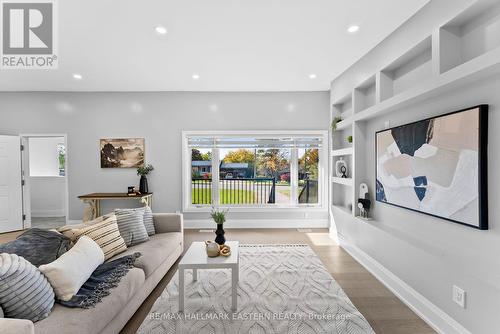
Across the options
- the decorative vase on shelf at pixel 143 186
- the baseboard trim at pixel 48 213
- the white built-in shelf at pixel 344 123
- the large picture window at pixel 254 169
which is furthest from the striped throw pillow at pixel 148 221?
the baseboard trim at pixel 48 213

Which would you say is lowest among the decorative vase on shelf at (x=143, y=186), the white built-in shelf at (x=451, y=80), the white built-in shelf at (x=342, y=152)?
the decorative vase on shelf at (x=143, y=186)

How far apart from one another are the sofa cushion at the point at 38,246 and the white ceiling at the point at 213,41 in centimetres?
212

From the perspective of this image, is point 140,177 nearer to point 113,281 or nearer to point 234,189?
point 234,189

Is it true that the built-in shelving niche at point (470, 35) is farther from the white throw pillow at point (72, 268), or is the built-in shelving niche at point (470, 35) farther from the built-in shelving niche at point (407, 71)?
the white throw pillow at point (72, 268)

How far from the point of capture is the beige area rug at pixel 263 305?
1.88 metres

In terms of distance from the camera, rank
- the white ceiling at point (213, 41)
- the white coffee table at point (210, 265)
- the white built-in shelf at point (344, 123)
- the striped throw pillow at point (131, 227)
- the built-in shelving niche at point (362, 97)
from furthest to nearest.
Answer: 1. the white built-in shelf at point (344, 123)
2. the built-in shelving niche at point (362, 97)
3. the striped throw pillow at point (131, 227)
4. the white ceiling at point (213, 41)
5. the white coffee table at point (210, 265)

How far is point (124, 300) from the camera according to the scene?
1.77 m

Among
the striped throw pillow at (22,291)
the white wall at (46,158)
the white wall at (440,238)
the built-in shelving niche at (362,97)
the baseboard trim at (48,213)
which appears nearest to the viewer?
the striped throw pillow at (22,291)

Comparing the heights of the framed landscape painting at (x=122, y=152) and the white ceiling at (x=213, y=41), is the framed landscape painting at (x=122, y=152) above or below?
below

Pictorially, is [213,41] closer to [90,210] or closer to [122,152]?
[122,152]

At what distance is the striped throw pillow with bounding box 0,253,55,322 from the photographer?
50.4 inches

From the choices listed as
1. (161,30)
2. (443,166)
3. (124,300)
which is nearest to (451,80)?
(443,166)

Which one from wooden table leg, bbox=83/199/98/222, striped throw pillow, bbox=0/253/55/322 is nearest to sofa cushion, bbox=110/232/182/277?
striped throw pillow, bbox=0/253/55/322

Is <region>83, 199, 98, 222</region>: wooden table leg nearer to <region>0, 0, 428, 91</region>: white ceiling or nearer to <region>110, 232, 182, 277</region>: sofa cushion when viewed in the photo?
<region>110, 232, 182, 277</region>: sofa cushion
